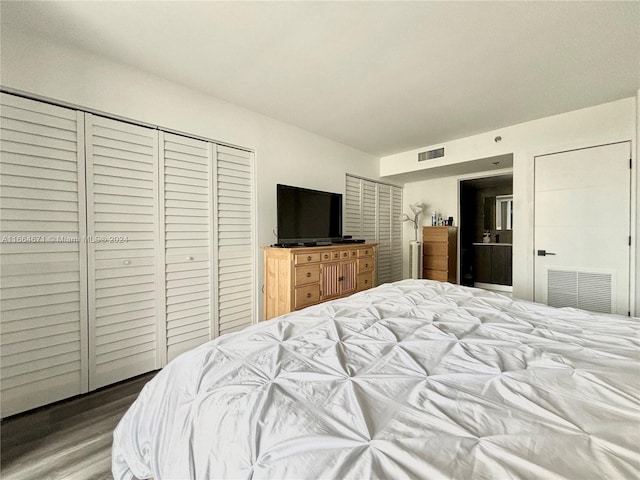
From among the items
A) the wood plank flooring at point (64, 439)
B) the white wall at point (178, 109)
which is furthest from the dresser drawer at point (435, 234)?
the wood plank flooring at point (64, 439)

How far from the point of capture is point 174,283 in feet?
7.68

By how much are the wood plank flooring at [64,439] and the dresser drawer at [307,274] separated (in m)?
1.55

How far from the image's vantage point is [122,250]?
2.08 m

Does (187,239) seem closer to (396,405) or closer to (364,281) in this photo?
(364,281)

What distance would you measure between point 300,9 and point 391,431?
2048 mm

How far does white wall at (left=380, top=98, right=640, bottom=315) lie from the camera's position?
262 cm

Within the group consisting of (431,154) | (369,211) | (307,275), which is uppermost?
(431,154)

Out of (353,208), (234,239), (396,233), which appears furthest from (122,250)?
(396,233)

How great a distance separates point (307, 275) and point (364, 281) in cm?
97

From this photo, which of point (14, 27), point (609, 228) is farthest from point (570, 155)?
point (14, 27)

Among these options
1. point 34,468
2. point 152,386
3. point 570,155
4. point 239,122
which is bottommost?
point 34,468

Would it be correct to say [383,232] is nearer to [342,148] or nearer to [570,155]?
[342,148]

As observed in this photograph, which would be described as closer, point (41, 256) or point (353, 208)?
point (41, 256)

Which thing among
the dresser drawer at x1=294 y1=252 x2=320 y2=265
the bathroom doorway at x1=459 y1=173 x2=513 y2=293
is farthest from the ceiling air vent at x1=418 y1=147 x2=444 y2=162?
the dresser drawer at x1=294 y1=252 x2=320 y2=265
